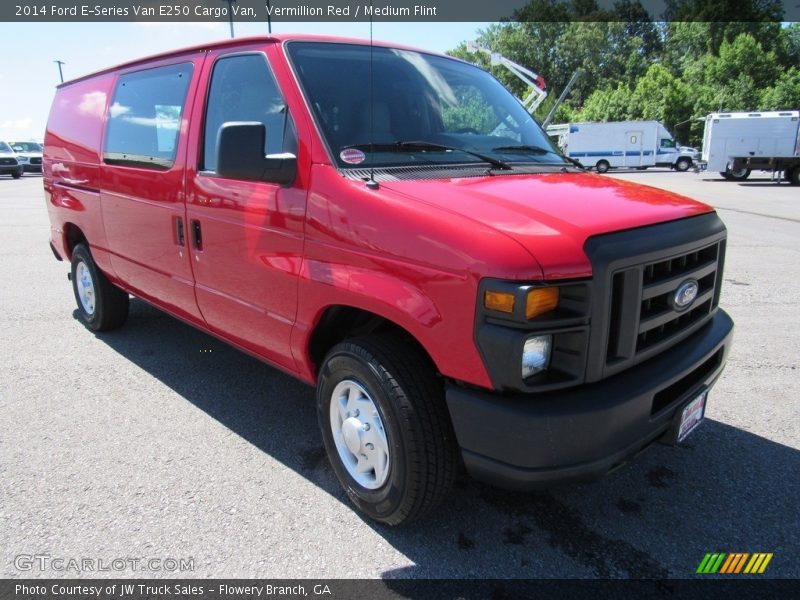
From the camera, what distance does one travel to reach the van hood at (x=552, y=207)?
205 centimetres

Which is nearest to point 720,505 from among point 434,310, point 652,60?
point 434,310

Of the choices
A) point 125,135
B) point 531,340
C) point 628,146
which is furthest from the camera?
point 628,146

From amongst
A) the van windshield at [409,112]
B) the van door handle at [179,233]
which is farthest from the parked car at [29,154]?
the van windshield at [409,112]

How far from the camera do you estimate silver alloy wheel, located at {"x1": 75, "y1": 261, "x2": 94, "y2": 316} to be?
5.24 meters

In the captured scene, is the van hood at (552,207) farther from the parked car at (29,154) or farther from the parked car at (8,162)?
the parked car at (29,154)

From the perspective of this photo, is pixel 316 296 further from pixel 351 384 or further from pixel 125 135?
pixel 125 135

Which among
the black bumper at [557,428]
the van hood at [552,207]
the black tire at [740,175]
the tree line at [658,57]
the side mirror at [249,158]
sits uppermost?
the tree line at [658,57]

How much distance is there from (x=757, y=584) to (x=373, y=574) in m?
1.55

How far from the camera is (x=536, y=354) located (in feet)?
6.81

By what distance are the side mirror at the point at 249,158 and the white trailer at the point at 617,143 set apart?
111 ft

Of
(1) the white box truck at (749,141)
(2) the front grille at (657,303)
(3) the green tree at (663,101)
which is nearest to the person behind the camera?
(2) the front grille at (657,303)

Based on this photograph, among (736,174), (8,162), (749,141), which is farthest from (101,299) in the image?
(8,162)

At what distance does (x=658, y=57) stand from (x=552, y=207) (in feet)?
257

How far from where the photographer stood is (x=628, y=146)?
3447 centimetres
